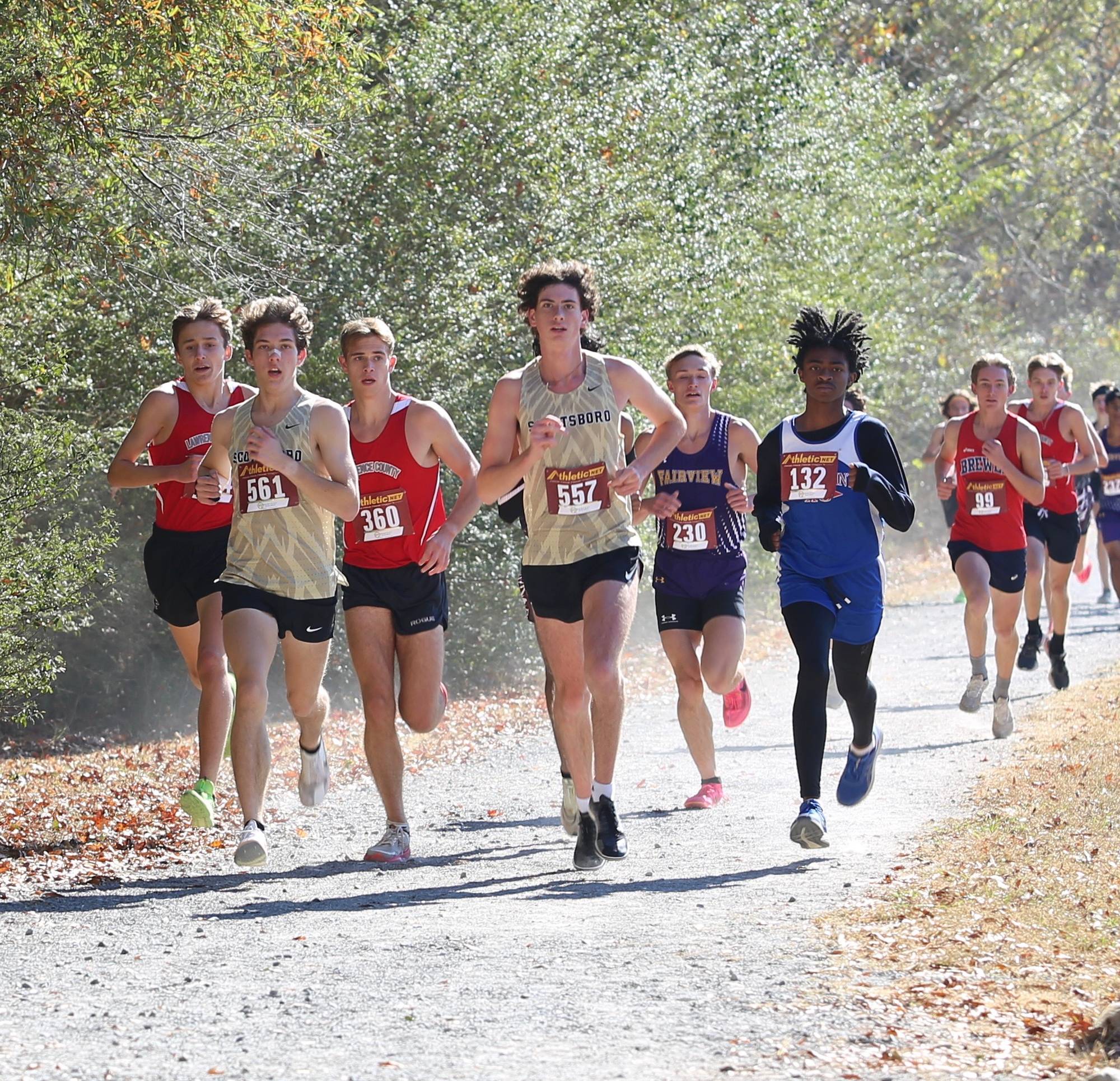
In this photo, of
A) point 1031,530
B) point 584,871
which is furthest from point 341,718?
point 584,871

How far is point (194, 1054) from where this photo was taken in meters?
4.74

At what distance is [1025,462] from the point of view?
11.1m

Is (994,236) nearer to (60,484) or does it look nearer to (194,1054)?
(60,484)

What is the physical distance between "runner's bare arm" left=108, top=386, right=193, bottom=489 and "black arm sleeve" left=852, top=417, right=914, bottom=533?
2.94 metres

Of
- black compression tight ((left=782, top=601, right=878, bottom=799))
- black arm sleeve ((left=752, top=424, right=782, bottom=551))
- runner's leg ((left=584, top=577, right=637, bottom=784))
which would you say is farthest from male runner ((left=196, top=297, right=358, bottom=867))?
black compression tight ((left=782, top=601, right=878, bottom=799))

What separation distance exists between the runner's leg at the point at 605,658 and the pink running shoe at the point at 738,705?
2284mm

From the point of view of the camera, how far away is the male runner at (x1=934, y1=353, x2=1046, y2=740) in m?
11.0

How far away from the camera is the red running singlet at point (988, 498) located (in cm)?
1116

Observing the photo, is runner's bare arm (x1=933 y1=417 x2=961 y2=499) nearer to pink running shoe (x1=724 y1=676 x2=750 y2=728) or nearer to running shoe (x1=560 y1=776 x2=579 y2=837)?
pink running shoe (x1=724 y1=676 x2=750 y2=728)

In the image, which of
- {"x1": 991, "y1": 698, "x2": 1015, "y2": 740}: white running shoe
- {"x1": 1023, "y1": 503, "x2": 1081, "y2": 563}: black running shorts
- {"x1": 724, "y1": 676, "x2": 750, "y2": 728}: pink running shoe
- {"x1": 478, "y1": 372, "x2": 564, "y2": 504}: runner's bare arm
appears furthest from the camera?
{"x1": 1023, "y1": 503, "x2": 1081, "y2": 563}: black running shorts

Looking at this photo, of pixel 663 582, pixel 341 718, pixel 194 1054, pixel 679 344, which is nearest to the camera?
pixel 194 1054

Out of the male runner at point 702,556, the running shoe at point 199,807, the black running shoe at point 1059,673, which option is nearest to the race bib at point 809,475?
the male runner at point 702,556

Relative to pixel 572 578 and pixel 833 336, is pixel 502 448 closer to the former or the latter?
pixel 572 578

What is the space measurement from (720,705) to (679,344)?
4.44 m
